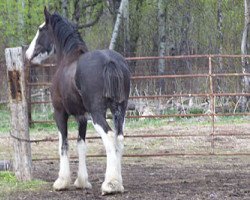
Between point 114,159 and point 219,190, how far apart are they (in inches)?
48.0

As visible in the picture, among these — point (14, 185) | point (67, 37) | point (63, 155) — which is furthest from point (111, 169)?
point (67, 37)

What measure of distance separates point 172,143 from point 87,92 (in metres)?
5.38

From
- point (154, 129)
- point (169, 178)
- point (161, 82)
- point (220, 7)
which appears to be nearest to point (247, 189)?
point (169, 178)

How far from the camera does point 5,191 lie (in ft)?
24.3

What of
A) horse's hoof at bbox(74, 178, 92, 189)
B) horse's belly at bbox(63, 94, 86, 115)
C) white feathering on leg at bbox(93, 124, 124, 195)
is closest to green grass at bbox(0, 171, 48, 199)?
horse's hoof at bbox(74, 178, 92, 189)

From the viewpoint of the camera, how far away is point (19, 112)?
8.00 meters

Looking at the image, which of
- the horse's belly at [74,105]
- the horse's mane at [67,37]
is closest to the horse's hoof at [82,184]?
the horse's belly at [74,105]

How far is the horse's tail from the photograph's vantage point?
22.4ft

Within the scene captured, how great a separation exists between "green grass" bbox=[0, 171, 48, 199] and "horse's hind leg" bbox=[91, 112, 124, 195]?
116cm

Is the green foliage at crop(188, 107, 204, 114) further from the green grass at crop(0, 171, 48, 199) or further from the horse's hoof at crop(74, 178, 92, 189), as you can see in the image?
the horse's hoof at crop(74, 178, 92, 189)

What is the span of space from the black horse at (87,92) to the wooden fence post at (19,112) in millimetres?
516

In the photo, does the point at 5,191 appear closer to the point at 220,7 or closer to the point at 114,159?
the point at 114,159

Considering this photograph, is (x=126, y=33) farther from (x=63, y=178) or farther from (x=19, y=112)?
(x=63, y=178)

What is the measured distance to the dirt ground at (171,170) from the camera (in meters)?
6.98
